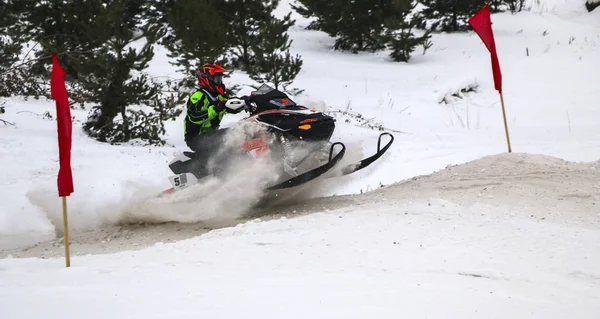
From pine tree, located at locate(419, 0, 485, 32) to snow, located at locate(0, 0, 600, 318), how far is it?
1001 centimetres

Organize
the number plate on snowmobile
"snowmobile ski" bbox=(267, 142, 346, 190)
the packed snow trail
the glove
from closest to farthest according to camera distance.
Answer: the packed snow trail → "snowmobile ski" bbox=(267, 142, 346, 190) → the glove → the number plate on snowmobile

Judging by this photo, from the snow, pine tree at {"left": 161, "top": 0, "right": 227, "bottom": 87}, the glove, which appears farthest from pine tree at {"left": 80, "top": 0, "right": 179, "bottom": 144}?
the glove

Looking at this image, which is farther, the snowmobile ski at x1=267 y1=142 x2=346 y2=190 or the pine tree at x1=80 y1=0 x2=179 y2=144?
the pine tree at x1=80 y1=0 x2=179 y2=144

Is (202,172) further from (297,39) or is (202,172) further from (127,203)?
(297,39)

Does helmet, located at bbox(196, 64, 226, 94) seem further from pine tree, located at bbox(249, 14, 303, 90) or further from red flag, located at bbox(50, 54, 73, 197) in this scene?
pine tree, located at bbox(249, 14, 303, 90)

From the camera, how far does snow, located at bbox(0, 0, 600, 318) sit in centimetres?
443

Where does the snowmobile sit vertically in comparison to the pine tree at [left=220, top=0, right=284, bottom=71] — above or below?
below

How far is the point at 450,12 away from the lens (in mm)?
28188

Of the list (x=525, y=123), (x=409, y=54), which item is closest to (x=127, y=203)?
(x=525, y=123)

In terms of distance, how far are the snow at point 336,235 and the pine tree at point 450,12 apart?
394 inches

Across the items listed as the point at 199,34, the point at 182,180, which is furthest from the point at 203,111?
the point at 199,34

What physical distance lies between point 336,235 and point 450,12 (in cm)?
2369

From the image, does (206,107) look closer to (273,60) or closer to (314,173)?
(314,173)

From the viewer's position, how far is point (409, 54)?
26.2 meters
